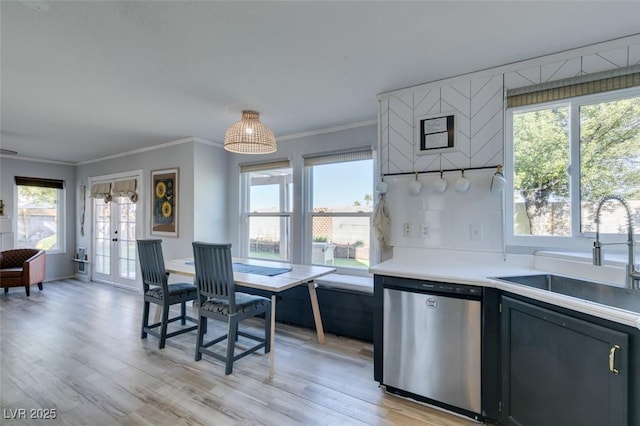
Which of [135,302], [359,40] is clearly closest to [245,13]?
[359,40]

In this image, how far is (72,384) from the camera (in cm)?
210

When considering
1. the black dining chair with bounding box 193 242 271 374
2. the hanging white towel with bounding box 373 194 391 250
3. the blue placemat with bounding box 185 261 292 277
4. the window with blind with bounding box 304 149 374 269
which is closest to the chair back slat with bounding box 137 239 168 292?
the black dining chair with bounding box 193 242 271 374

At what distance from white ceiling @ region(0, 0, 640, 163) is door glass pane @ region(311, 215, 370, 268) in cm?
130

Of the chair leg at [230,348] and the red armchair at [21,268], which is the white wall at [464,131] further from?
the red armchair at [21,268]

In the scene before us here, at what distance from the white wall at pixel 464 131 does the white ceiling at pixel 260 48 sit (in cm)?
10

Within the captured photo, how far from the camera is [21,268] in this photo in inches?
181

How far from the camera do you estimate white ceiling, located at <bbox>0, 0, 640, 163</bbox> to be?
1.54 meters

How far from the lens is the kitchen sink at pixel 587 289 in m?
1.49

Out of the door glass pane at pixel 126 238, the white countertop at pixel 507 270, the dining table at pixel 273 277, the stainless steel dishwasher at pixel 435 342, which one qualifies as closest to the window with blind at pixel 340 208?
the dining table at pixel 273 277

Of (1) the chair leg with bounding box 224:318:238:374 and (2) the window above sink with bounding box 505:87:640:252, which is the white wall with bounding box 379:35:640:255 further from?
(1) the chair leg with bounding box 224:318:238:374

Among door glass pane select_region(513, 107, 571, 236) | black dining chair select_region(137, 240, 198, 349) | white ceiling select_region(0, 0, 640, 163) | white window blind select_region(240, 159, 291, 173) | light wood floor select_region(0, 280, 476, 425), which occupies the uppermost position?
white ceiling select_region(0, 0, 640, 163)

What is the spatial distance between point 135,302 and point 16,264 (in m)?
2.45

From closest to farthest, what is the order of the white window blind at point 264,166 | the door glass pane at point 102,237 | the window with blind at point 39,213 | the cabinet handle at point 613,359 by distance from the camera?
the cabinet handle at point 613,359 → the white window blind at point 264,166 → the window with blind at point 39,213 → the door glass pane at point 102,237

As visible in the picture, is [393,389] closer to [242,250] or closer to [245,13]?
[245,13]
